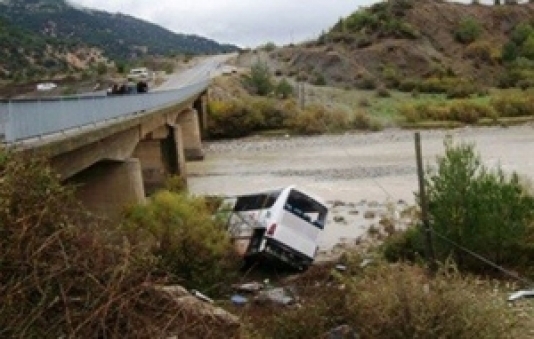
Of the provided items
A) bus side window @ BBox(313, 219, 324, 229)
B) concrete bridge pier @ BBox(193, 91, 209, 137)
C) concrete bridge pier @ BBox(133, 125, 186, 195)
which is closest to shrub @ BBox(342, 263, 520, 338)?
bus side window @ BBox(313, 219, 324, 229)

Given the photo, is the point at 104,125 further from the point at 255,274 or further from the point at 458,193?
the point at 458,193

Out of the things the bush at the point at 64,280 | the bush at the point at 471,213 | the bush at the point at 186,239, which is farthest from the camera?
the bush at the point at 471,213

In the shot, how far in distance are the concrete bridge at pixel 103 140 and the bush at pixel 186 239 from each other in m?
2.13

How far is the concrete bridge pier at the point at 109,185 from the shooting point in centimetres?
2661

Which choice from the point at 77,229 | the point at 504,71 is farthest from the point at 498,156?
the point at 504,71

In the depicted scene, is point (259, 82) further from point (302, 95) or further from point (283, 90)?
point (302, 95)

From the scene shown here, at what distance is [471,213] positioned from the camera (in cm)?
2155

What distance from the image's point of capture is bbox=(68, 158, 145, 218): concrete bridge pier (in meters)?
26.6

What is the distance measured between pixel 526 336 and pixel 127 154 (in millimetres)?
17526

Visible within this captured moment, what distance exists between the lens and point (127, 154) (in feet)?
93.6

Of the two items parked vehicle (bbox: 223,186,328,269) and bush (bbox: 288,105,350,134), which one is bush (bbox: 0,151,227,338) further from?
bush (bbox: 288,105,350,134)

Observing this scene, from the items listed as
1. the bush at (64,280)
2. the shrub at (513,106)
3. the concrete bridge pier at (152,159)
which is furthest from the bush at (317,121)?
the bush at (64,280)

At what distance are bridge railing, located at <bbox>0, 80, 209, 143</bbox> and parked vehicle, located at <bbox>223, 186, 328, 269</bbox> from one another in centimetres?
497

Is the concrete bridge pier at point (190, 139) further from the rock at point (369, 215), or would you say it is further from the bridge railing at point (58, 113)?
the rock at point (369, 215)
